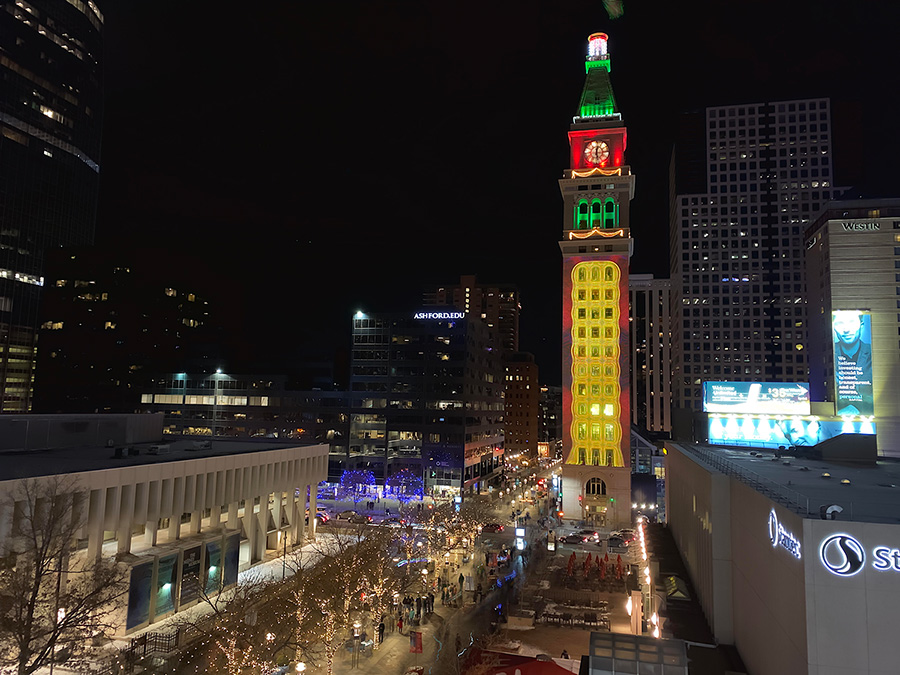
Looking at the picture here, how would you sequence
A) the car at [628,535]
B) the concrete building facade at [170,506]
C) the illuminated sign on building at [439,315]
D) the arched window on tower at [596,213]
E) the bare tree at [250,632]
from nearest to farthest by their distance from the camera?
the bare tree at [250,632], the concrete building facade at [170,506], the car at [628,535], the arched window on tower at [596,213], the illuminated sign on building at [439,315]

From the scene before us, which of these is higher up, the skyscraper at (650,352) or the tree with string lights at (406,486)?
the skyscraper at (650,352)

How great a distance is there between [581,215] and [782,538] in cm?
6640

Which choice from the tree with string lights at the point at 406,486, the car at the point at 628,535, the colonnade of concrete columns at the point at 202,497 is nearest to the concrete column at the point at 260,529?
the colonnade of concrete columns at the point at 202,497

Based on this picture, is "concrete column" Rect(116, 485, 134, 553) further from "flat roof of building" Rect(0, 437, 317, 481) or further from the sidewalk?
the sidewalk

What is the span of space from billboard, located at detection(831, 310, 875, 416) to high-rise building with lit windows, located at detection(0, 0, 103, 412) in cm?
13856

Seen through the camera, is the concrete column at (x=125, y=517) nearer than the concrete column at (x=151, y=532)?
Yes

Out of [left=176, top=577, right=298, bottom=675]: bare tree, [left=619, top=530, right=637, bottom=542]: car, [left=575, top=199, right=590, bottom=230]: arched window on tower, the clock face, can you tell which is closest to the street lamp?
[left=176, top=577, right=298, bottom=675]: bare tree

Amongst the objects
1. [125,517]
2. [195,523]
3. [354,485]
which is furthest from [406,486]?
[125,517]

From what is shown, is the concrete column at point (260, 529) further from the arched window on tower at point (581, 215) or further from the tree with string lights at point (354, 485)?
the arched window on tower at point (581, 215)

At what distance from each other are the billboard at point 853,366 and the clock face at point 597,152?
33424 millimetres

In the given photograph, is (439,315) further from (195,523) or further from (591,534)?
(195,523)

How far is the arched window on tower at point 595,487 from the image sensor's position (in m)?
71.9

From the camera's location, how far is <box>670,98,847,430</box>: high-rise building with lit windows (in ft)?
391

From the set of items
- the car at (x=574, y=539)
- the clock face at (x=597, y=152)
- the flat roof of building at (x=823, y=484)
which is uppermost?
the clock face at (x=597, y=152)
